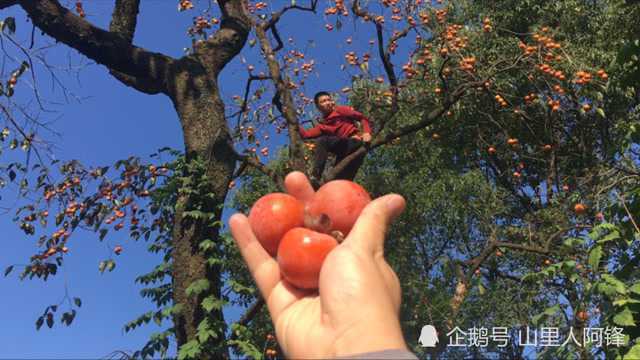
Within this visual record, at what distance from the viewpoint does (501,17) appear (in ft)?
32.6

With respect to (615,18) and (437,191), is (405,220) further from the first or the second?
(615,18)

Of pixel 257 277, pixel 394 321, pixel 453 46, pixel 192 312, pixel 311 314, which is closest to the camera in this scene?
pixel 394 321

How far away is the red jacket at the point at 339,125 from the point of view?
4.50m

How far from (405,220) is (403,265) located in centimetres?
77

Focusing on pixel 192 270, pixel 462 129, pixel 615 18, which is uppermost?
pixel 615 18

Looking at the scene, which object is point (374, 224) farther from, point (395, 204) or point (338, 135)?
point (338, 135)

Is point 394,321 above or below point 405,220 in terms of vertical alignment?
below

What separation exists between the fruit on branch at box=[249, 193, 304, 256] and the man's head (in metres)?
2.82

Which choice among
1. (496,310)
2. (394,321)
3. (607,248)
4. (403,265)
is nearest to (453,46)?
(607,248)

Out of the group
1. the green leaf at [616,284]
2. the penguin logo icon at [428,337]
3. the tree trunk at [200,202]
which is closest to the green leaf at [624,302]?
the green leaf at [616,284]

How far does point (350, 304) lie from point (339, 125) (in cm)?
328

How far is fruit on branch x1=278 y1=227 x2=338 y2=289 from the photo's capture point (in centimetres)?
176

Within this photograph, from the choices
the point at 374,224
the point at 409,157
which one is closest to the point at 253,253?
the point at 374,224

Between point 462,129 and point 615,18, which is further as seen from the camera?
point 462,129
